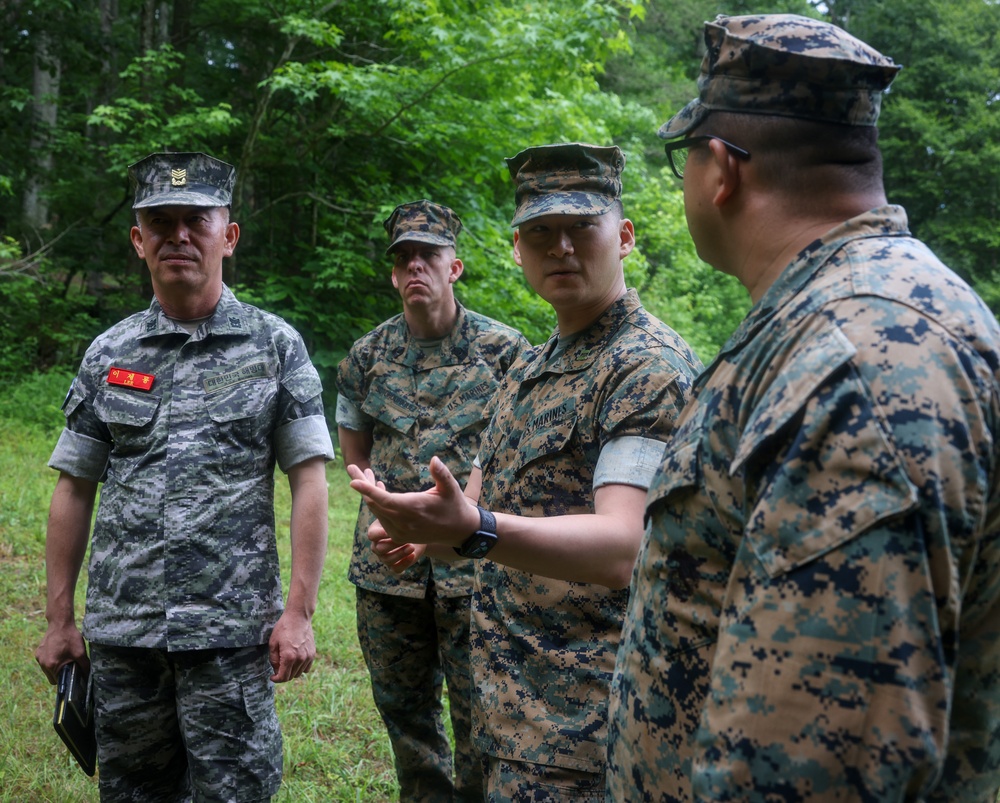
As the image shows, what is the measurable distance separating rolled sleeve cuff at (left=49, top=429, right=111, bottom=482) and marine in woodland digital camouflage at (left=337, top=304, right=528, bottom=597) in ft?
3.81

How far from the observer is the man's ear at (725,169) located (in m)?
1.34

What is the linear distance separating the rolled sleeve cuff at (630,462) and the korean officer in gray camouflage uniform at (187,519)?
44.2 inches

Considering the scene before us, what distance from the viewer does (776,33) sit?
4.29ft

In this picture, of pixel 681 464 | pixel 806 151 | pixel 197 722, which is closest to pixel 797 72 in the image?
pixel 806 151

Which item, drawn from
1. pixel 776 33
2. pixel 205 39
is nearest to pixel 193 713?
pixel 776 33

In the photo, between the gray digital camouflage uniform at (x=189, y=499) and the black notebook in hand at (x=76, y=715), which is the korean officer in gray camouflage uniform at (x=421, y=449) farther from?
the black notebook in hand at (x=76, y=715)

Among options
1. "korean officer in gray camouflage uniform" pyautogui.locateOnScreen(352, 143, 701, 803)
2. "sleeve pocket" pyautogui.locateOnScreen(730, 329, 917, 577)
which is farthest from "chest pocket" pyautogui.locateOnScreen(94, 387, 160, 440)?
"sleeve pocket" pyautogui.locateOnScreen(730, 329, 917, 577)

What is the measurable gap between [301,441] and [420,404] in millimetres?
1047

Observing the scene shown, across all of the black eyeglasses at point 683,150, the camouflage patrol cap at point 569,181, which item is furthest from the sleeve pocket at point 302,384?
the black eyeglasses at point 683,150

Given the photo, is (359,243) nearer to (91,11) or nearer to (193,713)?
(91,11)

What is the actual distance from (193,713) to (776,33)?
236cm

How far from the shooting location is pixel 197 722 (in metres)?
2.66

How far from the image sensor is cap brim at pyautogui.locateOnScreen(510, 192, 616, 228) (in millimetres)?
2461

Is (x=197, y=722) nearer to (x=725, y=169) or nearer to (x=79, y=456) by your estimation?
(x=79, y=456)
